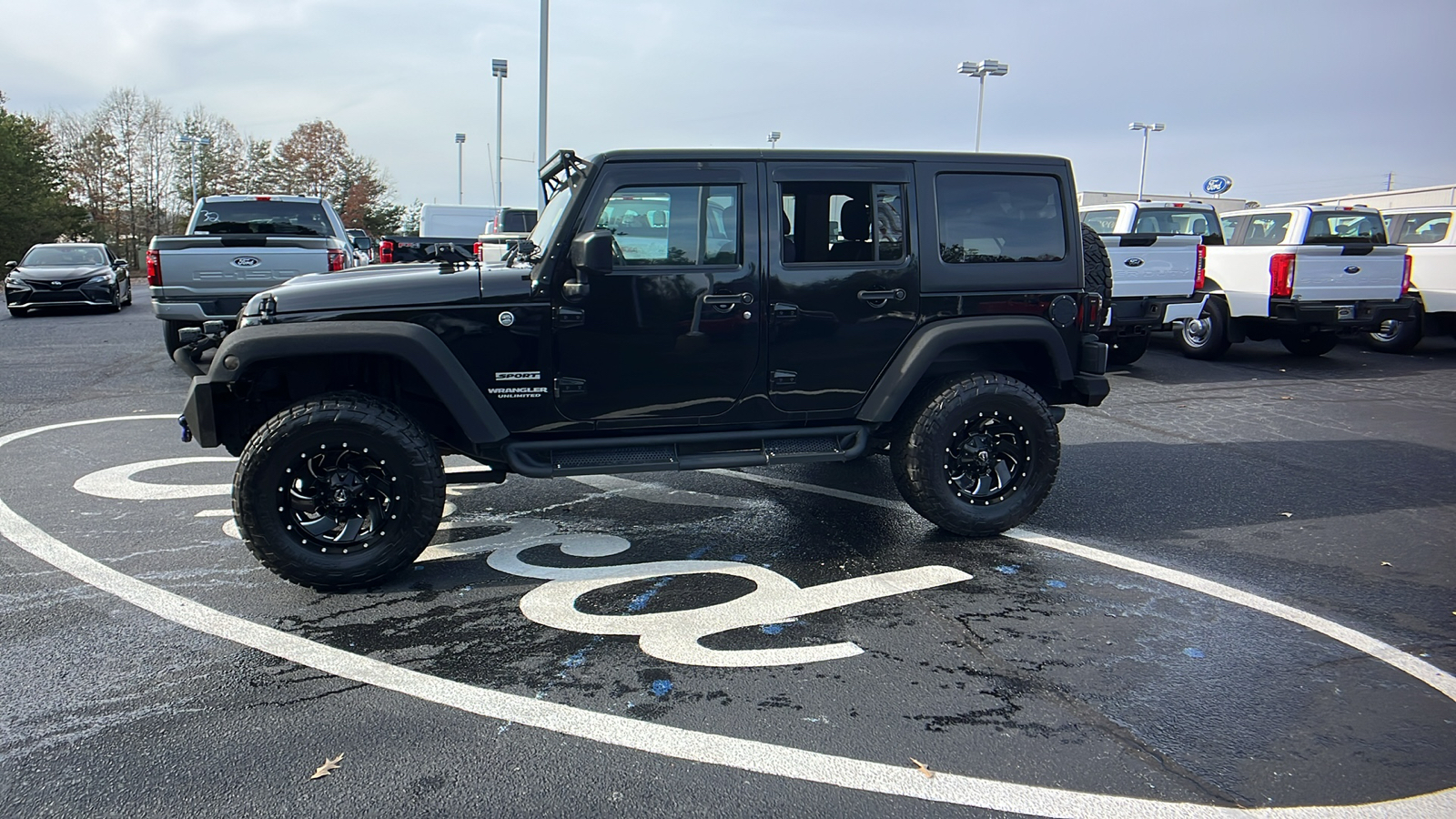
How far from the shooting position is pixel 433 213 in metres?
22.2

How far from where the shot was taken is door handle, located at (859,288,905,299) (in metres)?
4.68

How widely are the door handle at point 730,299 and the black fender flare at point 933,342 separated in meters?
0.85

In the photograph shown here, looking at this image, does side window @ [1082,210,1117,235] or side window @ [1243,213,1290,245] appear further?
side window @ [1082,210,1117,235]

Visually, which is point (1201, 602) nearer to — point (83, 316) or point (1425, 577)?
point (1425, 577)

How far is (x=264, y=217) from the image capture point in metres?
11.4

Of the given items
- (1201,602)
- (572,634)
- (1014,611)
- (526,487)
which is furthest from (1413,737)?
(526,487)

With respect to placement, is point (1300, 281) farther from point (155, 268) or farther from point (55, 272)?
point (55, 272)

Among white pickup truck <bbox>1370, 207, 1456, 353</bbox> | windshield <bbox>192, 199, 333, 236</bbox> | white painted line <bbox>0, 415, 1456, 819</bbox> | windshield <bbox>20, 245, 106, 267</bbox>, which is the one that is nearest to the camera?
white painted line <bbox>0, 415, 1456, 819</bbox>

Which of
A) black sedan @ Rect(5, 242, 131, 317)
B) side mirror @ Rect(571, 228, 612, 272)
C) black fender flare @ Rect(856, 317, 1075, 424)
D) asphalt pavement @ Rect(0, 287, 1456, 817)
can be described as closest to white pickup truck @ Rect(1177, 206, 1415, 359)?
asphalt pavement @ Rect(0, 287, 1456, 817)

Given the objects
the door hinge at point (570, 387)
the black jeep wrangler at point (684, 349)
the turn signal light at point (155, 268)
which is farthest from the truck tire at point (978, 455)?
the turn signal light at point (155, 268)

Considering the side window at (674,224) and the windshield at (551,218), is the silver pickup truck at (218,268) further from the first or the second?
the side window at (674,224)

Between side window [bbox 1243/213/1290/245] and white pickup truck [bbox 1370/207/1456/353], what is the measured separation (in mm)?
1639

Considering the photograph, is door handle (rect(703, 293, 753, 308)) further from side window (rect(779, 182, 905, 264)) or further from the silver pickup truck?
the silver pickup truck

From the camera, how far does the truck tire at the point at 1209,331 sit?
12.1 meters
